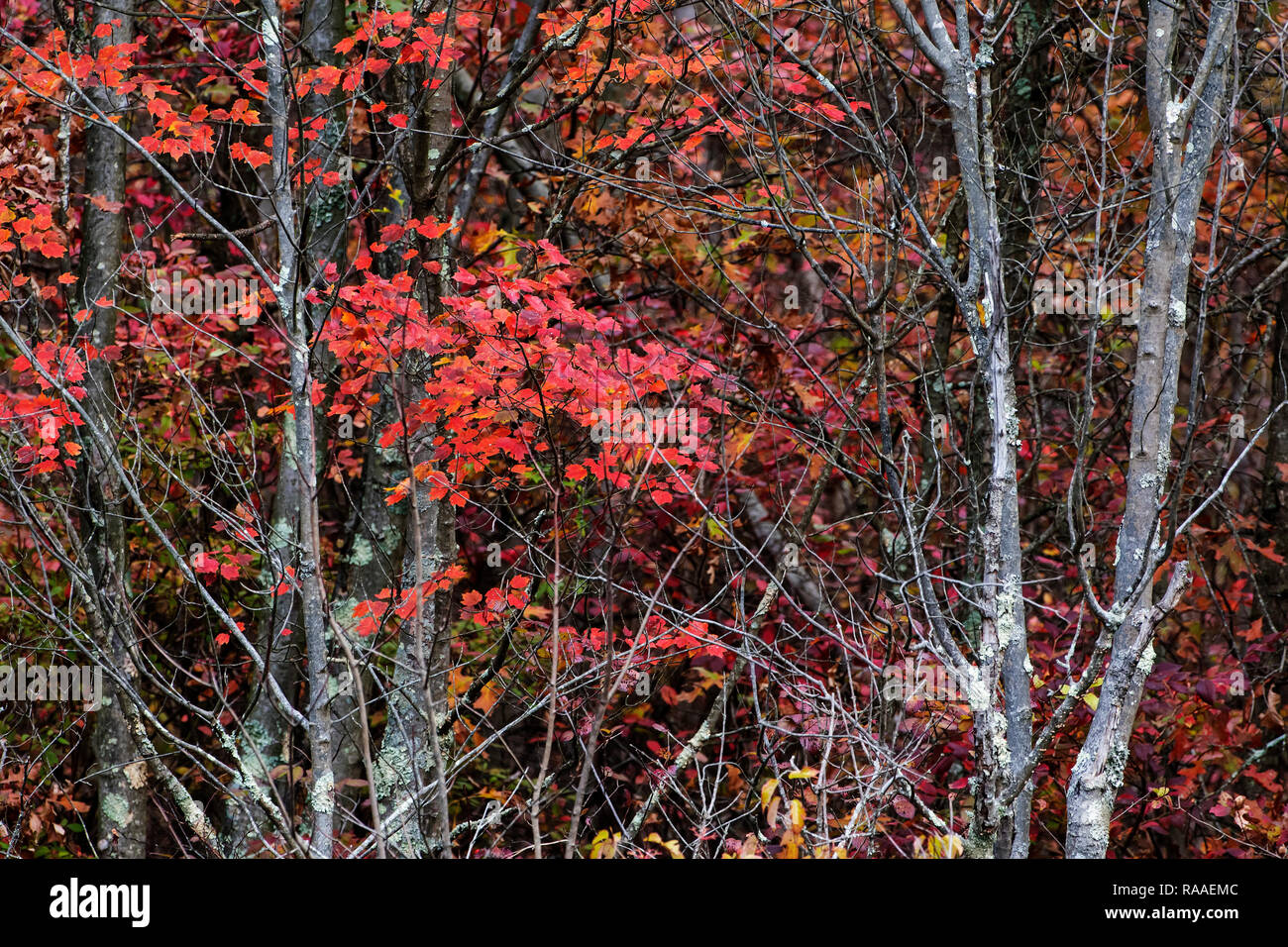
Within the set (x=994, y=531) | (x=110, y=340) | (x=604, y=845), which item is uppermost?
(x=110, y=340)

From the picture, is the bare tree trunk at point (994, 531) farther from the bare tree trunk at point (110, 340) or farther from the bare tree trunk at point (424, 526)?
the bare tree trunk at point (110, 340)

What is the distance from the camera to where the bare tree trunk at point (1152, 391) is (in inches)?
148

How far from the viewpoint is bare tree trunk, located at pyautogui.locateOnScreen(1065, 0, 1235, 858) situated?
3766mm

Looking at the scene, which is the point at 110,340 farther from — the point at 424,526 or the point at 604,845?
the point at 604,845

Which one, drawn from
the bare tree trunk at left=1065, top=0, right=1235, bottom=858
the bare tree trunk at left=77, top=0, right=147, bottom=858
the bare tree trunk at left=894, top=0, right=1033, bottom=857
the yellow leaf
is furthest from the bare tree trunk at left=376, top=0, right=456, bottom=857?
the bare tree trunk at left=1065, top=0, right=1235, bottom=858

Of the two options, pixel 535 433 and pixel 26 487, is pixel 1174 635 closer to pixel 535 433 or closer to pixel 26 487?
pixel 535 433

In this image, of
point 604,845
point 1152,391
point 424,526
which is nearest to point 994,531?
point 1152,391

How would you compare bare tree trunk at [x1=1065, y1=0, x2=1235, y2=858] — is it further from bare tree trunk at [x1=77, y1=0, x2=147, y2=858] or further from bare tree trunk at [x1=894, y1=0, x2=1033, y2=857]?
bare tree trunk at [x1=77, y1=0, x2=147, y2=858]

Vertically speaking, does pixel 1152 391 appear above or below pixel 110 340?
below

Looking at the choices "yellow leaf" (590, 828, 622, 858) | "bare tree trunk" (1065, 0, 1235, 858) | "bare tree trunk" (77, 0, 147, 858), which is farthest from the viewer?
"bare tree trunk" (77, 0, 147, 858)

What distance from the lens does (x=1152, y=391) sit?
3.99 meters
